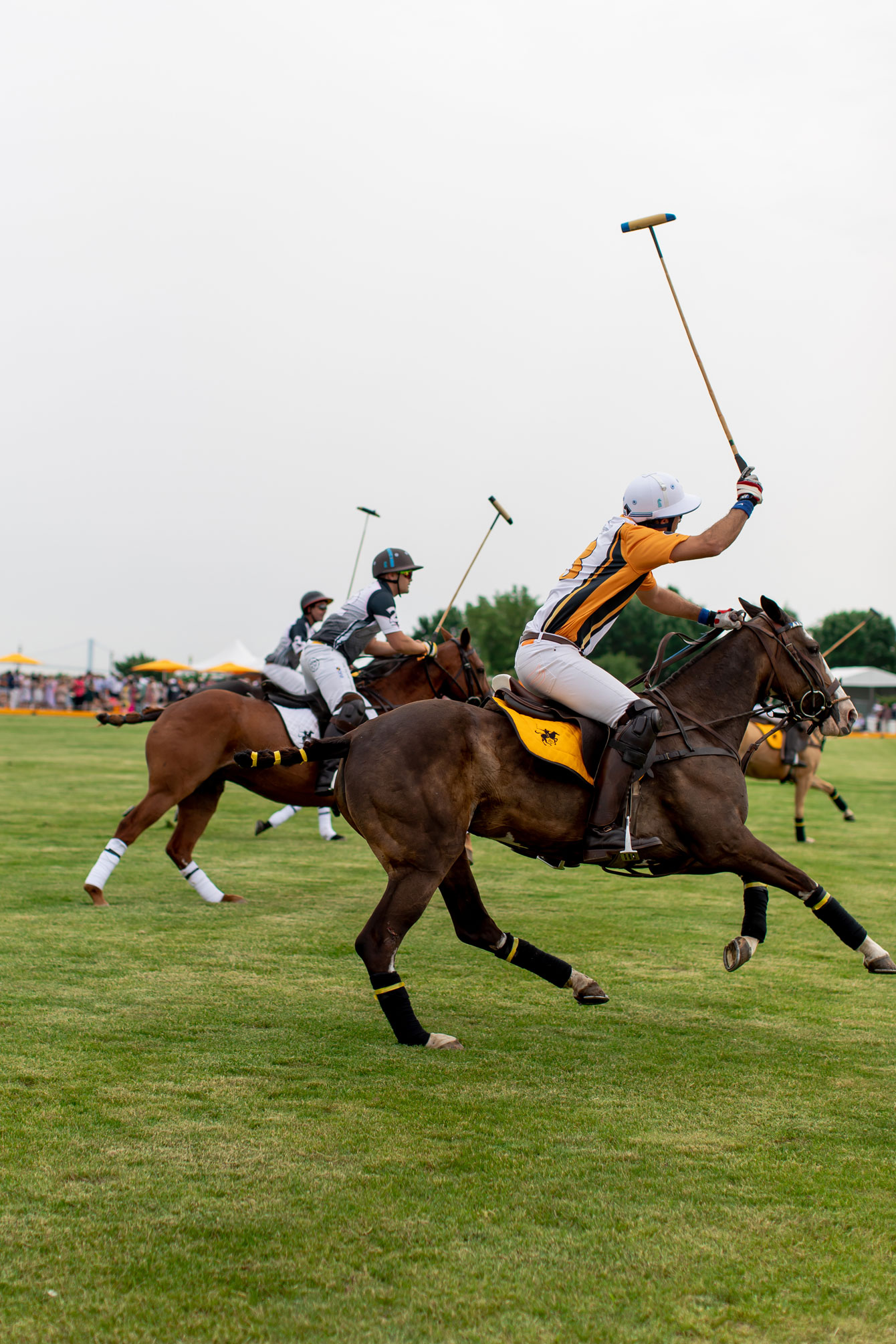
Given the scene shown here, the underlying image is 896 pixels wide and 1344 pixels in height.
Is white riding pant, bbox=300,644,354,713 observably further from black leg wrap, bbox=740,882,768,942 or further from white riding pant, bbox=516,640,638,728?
black leg wrap, bbox=740,882,768,942

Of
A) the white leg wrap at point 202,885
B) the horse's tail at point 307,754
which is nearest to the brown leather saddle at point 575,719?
the horse's tail at point 307,754

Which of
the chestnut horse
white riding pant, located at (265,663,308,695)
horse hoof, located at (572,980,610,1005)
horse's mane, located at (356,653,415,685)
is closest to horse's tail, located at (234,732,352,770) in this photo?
horse hoof, located at (572,980,610,1005)

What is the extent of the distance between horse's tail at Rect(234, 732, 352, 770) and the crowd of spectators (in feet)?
151

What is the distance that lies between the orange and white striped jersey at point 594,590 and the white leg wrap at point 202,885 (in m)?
4.08

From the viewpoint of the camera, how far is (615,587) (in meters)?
5.75

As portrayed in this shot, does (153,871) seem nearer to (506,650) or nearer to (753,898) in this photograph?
(753,898)

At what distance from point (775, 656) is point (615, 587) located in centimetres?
98

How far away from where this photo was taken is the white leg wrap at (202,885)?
28.5ft

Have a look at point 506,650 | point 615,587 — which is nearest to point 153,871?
point 615,587

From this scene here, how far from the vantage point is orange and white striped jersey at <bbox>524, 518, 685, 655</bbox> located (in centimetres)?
569

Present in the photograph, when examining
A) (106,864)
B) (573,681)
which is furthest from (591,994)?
(106,864)

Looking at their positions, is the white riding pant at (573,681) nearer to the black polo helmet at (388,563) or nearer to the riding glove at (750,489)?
the riding glove at (750,489)

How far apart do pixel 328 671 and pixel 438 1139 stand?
17.8 ft

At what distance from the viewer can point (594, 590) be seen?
5766 mm
